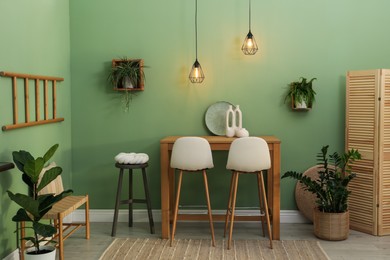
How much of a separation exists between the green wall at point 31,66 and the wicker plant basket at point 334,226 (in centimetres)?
260

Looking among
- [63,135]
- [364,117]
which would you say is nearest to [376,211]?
[364,117]

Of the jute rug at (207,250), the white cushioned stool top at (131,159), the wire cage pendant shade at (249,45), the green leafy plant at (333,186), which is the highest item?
the wire cage pendant shade at (249,45)

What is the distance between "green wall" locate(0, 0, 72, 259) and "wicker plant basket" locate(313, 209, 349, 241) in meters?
2.60

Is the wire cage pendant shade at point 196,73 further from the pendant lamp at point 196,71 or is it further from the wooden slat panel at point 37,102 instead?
the wooden slat panel at point 37,102

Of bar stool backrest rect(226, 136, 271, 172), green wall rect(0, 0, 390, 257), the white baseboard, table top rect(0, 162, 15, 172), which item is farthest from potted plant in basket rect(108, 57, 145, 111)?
table top rect(0, 162, 15, 172)

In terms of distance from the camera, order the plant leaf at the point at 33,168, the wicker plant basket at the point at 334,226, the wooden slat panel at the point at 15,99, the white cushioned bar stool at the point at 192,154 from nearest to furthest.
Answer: the plant leaf at the point at 33,168 < the wooden slat panel at the point at 15,99 < the white cushioned bar stool at the point at 192,154 < the wicker plant basket at the point at 334,226

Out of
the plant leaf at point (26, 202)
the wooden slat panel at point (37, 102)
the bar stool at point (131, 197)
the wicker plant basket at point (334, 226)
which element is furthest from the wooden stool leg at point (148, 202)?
the wicker plant basket at point (334, 226)

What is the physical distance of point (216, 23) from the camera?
4852 millimetres

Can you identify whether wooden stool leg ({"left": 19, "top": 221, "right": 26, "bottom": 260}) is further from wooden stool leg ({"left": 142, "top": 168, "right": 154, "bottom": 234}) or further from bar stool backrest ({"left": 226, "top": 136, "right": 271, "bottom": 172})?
bar stool backrest ({"left": 226, "top": 136, "right": 271, "bottom": 172})

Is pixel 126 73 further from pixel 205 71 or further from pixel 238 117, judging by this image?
pixel 238 117

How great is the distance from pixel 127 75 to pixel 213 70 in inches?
35.1

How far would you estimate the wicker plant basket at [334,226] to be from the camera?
13.9 ft

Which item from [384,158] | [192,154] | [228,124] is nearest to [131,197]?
[192,154]

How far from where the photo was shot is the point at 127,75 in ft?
15.6
